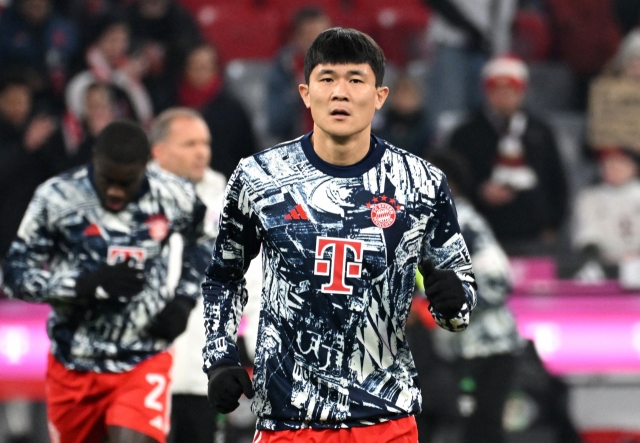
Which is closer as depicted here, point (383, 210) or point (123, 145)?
point (383, 210)

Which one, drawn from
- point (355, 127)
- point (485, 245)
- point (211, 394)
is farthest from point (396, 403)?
point (485, 245)

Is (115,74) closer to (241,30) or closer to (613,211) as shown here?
(241,30)

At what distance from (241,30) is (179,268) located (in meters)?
5.00

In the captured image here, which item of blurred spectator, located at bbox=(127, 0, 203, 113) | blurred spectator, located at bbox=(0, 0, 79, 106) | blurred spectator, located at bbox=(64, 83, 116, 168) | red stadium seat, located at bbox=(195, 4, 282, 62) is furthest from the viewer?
red stadium seat, located at bbox=(195, 4, 282, 62)

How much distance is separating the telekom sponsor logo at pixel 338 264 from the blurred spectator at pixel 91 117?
6155 mm

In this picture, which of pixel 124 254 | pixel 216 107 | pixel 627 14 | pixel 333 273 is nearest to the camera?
pixel 333 273

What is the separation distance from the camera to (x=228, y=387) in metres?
3.63

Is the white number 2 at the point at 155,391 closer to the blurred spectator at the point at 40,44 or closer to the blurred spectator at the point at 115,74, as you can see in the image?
the blurred spectator at the point at 115,74

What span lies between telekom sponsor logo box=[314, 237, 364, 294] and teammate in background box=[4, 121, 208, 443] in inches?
66.3

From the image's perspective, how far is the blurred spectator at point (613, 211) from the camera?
927cm

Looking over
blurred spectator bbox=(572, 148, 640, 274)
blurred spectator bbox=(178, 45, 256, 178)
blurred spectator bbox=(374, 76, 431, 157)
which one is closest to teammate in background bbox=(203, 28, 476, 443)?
blurred spectator bbox=(572, 148, 640, 274)

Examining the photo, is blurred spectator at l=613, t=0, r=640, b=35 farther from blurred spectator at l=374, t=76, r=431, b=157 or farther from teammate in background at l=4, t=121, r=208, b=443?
teammate in background at l=4, t=121, r=208, b=443

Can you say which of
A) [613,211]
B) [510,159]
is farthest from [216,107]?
[613,211]

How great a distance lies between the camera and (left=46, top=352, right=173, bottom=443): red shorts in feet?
17.4
